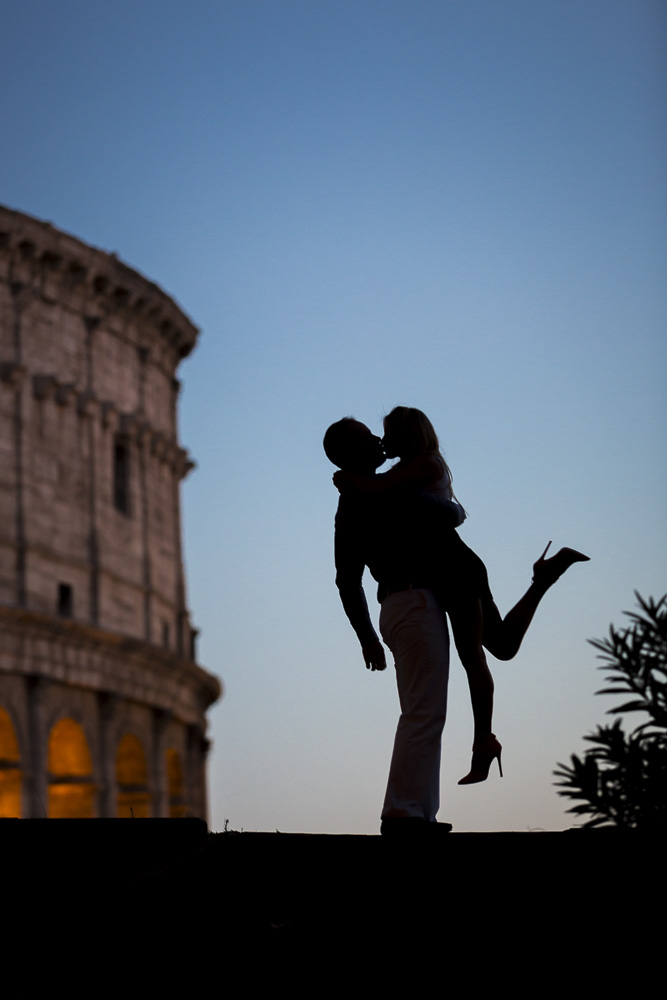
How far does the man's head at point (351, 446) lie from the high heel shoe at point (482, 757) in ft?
4.25

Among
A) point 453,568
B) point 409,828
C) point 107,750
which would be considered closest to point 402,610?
point 453,568

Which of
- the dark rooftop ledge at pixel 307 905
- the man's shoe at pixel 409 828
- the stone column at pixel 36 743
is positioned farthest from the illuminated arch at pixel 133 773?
the dark rooftop ledge at pixel 307 905

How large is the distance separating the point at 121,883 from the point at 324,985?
3.95 ft

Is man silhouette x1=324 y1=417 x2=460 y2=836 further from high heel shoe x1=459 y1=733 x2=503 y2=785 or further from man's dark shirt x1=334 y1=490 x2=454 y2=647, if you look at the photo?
high heel shoe x1=459 y1=733 x2=503 y2=785

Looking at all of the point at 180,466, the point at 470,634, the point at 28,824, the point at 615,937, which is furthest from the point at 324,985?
the point at 180,466

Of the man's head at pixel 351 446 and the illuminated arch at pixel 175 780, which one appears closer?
the man's head at pixel 351 446

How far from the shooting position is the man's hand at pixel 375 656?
22.3 ft

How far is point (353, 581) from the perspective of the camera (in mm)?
6703

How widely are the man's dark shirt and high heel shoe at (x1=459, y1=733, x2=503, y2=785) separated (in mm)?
707

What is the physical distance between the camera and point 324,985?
450cm

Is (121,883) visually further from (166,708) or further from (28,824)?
(166,708)

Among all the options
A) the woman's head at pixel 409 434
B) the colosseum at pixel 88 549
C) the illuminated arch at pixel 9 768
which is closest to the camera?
the woman's head at pixel 409 434

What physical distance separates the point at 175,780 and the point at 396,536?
107 ft

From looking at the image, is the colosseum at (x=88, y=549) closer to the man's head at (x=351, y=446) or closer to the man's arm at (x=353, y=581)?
the man's arm at (x=353, y=581)
